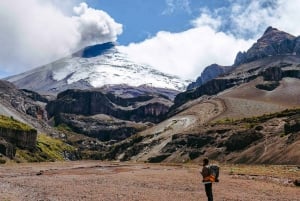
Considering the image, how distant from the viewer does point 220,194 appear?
154 ft

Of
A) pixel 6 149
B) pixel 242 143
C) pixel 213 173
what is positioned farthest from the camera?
pixel 6 149

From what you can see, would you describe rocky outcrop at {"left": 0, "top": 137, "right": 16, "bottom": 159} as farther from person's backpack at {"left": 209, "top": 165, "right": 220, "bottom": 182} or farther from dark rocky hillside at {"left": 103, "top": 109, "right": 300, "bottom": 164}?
person's backpack at {"left": 209, "top": 165, "right": 220, "bottom": 182}

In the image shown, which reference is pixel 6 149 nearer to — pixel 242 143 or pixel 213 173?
pixel 242 143

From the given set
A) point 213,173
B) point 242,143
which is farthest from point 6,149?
point 213,173

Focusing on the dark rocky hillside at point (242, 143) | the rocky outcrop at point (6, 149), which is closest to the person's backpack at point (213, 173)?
the dark rocky hillside at point (242, 143)

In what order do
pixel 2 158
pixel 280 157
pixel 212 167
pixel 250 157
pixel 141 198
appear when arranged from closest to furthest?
1. pixel 212 167
2. pixel 141 198
3. pixel 280 157
4. pixel 250 157
5. pixel 2 158

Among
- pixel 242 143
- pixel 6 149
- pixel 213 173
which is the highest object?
pixel 242 143

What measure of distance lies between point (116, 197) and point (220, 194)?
402 inches

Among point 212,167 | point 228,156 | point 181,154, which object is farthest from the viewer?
point 181,154

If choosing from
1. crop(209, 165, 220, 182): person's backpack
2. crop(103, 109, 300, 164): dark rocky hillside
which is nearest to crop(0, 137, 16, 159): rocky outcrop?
crop(103, 109, 300, 164): dark rocky hillside

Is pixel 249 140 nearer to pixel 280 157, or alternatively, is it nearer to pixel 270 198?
pixel 280 157

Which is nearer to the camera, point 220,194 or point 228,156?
point 220,194

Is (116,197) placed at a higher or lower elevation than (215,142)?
lower

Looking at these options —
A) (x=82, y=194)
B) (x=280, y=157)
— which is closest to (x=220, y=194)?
(x=82, y=194)
